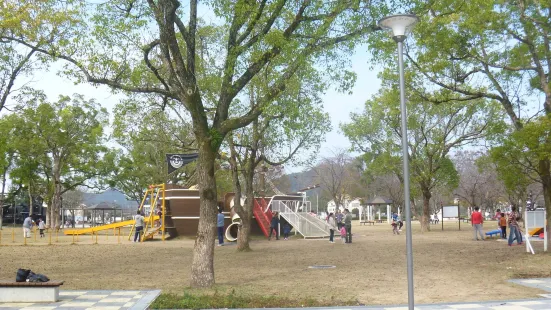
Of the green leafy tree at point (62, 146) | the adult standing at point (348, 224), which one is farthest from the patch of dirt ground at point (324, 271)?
the green leafy tree at point (62, 146)

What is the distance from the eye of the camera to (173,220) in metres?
29.0

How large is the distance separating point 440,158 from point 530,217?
1517cm

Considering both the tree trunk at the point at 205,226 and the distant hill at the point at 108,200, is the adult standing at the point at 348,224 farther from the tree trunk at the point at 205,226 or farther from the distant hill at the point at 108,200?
the distant hill at the point at 108,200

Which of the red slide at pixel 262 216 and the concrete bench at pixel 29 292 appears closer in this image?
the concrete bench at pixel 29 292

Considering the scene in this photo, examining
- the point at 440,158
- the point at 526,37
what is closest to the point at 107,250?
the point at 526,37

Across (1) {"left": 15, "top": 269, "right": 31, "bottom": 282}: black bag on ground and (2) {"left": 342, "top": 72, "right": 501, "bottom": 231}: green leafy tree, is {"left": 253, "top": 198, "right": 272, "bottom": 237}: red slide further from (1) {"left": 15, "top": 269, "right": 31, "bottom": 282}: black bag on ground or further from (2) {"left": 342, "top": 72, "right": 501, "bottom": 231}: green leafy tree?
(1) {"left": 15, "top": 269, "right": 31, "bottom": 282}: black bag on ground

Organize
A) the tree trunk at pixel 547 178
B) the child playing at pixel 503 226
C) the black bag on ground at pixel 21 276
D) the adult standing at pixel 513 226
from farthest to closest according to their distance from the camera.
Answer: the child playing at pixel 503 226 < the adult standing at pixel 513 226 < the tree trunk at pixel 547 178 < the black bag on ground at pixel 21 276

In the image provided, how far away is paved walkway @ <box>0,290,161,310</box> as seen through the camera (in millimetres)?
8055

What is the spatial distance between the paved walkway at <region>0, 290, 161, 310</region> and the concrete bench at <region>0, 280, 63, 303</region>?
17cm

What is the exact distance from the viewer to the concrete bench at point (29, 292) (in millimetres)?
8422

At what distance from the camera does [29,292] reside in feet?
27.9

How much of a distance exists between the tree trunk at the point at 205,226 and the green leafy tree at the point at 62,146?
1060 inches

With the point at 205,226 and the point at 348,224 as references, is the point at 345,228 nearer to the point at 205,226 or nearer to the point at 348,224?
the point at 348,224

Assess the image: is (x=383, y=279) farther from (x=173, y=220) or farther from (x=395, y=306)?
(x=173, y=220)
